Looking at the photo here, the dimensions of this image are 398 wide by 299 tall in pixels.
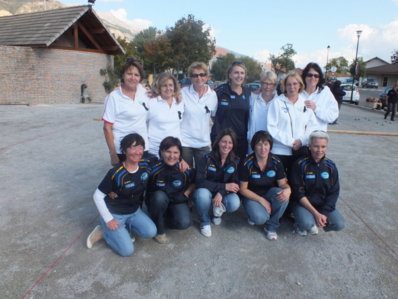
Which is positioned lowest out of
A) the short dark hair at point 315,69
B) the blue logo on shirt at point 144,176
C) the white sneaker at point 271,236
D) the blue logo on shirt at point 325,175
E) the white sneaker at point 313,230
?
the white sneaker at point 271,236

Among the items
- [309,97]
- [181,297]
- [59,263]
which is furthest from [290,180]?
[59,263]

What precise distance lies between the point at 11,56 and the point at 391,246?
55.7ft

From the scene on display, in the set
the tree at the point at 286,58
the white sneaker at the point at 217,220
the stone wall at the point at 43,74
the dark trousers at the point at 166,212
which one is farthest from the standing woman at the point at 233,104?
the tree at the point at 286,58

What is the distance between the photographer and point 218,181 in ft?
10.8

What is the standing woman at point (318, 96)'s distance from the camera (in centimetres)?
336

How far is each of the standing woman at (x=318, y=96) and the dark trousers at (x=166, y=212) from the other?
1.81 m

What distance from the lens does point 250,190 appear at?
3271mm

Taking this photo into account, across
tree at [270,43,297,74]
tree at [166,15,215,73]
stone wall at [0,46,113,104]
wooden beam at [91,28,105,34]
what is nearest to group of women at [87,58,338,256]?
stone wall at [0,46,113,104]

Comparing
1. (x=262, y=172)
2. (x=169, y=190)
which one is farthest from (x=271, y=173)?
(x=169, y=190)

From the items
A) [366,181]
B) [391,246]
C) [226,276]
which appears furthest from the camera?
[366,181]

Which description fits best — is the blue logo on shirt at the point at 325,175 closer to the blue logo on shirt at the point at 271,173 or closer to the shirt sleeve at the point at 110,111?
the blue logo on shirt at the point at 271,173

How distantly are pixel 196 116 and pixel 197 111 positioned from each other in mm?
61

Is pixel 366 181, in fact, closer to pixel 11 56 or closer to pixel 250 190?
pixel 250 190

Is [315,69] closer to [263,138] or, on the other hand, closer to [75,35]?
[263,138]
